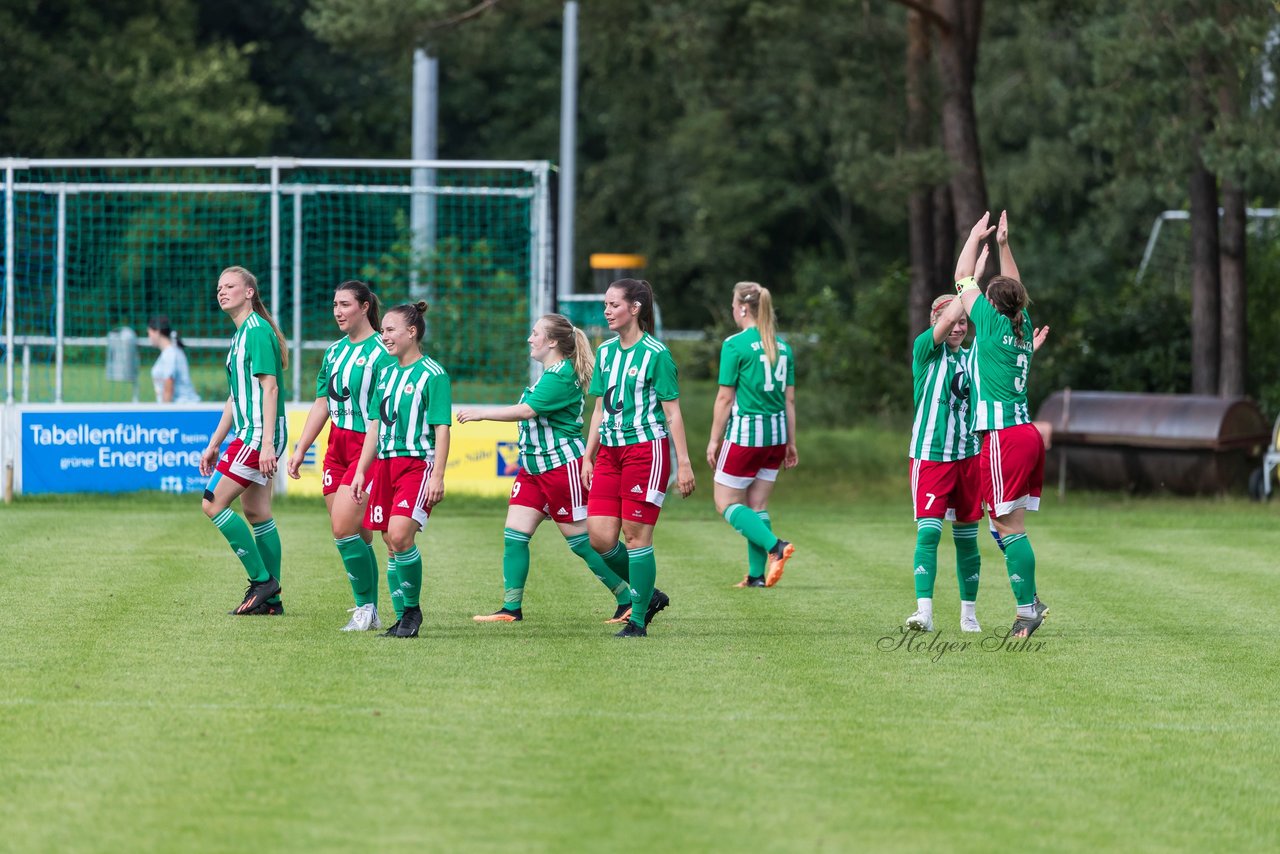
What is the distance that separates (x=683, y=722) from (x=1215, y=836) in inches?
86.7

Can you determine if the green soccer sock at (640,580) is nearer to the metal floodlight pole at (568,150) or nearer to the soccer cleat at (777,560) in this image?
the soccer cleat at (777,560)

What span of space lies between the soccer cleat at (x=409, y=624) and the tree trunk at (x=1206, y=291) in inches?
720

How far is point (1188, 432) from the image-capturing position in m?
20.8

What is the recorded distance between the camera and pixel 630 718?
7305 millimetres

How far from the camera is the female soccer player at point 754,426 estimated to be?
38.7ft

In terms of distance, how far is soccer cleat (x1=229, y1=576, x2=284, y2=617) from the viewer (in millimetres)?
10078

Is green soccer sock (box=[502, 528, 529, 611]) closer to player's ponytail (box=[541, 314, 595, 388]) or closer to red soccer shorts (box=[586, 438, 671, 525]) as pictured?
red soccer shorts (box=[586, 438, 671, 525])

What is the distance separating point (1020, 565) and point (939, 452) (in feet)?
2.30

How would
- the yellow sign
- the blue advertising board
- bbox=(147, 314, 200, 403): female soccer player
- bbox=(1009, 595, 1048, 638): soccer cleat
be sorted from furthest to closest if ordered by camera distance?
bbox=(147, 314, 200, 403): female soccer player
the yellow sign
the blue advertising board
bbox=(1009, 595, 1048, 638): soccer cleat

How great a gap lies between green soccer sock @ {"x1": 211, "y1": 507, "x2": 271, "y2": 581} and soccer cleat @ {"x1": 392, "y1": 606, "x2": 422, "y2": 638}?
121cm

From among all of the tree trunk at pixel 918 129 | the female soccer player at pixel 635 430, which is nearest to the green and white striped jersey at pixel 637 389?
the female soccer player at pixel 635 430

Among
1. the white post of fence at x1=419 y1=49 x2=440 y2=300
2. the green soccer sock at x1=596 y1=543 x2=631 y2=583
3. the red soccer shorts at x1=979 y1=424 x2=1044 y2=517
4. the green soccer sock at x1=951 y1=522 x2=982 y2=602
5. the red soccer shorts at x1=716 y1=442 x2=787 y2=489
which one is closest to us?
the red soccer shorts at x1=979 y1=424 x2=1044 y2=517

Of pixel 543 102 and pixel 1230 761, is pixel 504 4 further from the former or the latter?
pixel 543 102


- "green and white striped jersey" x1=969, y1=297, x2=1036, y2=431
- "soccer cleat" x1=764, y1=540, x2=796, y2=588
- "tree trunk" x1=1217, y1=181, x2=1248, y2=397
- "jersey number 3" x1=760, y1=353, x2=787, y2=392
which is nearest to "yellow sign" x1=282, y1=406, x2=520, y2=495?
"jersey number 3" x1=760, y1=353, x2=787, y2=392
